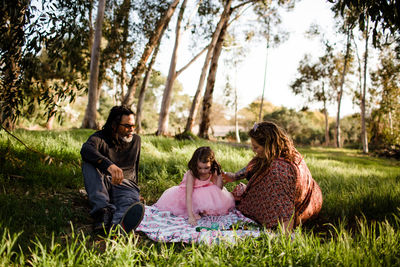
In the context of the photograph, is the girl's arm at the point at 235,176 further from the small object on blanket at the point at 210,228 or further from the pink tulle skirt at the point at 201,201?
the small object on blanket at the point at 210,228

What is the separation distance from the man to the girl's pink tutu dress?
0.47m

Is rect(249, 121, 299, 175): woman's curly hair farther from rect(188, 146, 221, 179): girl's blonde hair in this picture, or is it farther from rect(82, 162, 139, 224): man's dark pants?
rect(82, 162, 139, 224): man's dark pants

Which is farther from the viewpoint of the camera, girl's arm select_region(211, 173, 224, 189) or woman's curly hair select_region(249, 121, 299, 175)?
girl's arm select_region(211, 173, 224, 189)

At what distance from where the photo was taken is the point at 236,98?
3000 centimetres

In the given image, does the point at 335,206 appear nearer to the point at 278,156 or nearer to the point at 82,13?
the point at 278,156

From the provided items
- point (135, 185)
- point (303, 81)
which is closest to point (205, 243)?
point (135, 185)

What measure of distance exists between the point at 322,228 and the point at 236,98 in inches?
1063

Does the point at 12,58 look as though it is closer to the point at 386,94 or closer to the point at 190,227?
the point at 190,227

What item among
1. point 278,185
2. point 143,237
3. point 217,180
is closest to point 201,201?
point 217,180

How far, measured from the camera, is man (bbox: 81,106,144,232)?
9.75ft

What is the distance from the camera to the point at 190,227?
128 inches

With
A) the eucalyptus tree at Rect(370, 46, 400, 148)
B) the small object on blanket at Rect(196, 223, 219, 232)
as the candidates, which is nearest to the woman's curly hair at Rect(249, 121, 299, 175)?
the small object on blanket at Rect(196, 223, 219, 232)

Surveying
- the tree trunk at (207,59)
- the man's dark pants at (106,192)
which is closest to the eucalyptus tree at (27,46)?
the man's dark pants at (106,192)

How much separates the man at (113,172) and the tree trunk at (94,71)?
8.79 metres
